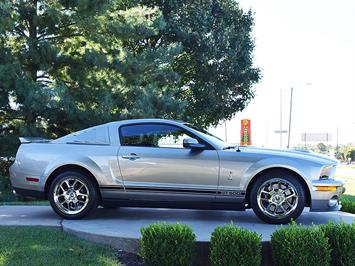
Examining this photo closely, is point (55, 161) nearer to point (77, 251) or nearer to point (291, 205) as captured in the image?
point (77, 251)

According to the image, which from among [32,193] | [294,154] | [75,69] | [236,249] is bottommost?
[236,249]

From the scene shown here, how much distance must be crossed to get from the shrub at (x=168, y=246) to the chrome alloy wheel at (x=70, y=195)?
1818 millimetres

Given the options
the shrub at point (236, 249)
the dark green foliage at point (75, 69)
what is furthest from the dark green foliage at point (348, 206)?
the dark green foliage at point (75, 69)

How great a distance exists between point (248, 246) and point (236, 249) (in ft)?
0.42

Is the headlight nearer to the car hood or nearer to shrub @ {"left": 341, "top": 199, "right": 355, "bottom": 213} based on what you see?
the car hood

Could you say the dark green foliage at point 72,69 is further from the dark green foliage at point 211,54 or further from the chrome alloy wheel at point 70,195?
the chrome alloy wheel at point 70,195

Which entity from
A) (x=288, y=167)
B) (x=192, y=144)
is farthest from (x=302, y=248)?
(x=192, y=144)

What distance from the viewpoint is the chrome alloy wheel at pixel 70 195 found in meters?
6.44

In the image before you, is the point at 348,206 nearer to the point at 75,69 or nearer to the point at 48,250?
the point at 48,250

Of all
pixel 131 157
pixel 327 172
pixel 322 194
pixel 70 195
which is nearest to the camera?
pixel 322 194

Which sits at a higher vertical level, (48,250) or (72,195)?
(72,195)

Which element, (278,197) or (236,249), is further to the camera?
(278,197)

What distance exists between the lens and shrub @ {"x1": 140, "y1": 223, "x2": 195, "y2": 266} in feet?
15.9

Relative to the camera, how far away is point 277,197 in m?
6.11
